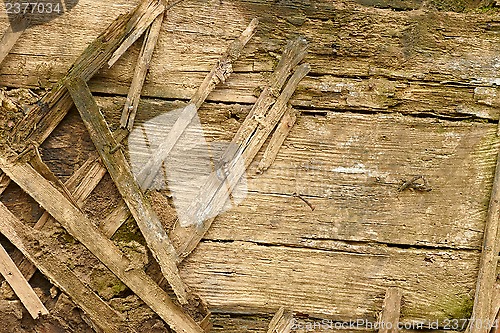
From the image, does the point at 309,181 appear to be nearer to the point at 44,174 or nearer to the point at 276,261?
the point at 276,261

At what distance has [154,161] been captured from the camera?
2.44 metres

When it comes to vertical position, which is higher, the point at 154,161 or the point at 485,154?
the point at 485,154

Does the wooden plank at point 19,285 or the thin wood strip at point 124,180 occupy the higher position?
the thin wood strip at point 124,180

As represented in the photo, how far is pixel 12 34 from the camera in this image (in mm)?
2418

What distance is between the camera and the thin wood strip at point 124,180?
2.36 metres

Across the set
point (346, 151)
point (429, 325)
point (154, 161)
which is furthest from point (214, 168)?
point (429, 325)

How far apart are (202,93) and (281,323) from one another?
1.18m

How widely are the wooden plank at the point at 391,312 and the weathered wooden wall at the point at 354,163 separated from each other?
47 mm

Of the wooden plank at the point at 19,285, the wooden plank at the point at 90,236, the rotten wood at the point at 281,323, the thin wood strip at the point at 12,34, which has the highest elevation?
the thin wood strip at the point at 12,34

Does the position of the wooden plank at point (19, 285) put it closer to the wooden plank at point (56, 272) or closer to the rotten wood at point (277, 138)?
the wooden plank at point (56, 272)

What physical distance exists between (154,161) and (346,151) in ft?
3.06

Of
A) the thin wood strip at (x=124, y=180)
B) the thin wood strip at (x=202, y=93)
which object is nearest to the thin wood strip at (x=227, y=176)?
the thin wood strip at (x=124, y=180)

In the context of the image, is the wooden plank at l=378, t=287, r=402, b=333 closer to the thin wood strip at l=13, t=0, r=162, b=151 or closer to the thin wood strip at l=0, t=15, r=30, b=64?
the thin wood strip at l=13, t=0, r=162, b=151

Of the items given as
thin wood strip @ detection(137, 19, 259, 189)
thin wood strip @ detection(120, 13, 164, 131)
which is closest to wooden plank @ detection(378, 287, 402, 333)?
thin wood strip @ detection(137, 19, 259, 189)
